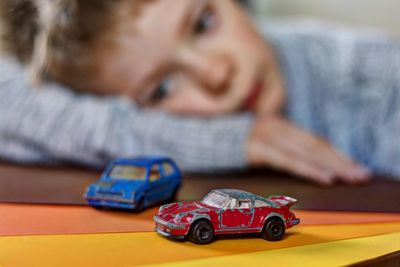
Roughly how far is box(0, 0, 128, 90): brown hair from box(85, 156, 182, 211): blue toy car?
43 cm

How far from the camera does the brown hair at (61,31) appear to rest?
3.53 feet

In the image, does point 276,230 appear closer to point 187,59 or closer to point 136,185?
point 136,185

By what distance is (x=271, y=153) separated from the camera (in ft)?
3.41

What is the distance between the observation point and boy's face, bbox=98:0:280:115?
1122mm

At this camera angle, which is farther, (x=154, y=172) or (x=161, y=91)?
(x=161, y=91)

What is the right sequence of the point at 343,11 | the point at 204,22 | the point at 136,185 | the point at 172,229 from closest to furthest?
the point at 172,229 < the point at 136,185 < the point at 204,22 < the point at 343,11

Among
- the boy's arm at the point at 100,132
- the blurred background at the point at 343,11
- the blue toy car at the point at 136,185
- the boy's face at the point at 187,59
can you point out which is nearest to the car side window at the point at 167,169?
the blue toy car at the point at 136,185

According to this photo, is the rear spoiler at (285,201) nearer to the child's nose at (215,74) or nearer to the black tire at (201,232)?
the black tire at (201,232)

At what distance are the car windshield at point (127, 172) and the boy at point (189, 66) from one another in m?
0.35

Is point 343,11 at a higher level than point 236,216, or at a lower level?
higher

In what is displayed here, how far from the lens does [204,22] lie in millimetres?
1189

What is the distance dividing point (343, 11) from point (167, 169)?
156 centimetres

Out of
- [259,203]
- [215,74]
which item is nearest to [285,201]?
[259,203]

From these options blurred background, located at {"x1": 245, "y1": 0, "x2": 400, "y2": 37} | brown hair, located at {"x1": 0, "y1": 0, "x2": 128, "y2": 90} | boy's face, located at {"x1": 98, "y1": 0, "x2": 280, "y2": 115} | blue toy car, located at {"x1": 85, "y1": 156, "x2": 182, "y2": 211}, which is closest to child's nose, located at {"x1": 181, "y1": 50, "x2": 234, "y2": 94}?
boy's face, located at {"x1": 98, "y1": 0, "x2": 280, "y2": 115}
